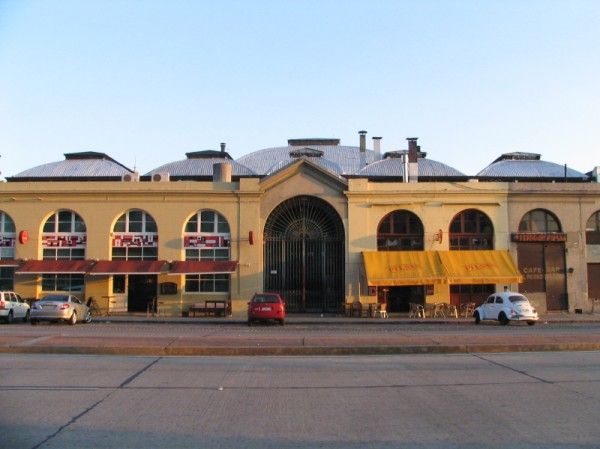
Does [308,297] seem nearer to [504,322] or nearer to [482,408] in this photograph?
[504,322]

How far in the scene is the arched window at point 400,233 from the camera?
3897 centimetres

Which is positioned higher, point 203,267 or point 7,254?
point 7,254

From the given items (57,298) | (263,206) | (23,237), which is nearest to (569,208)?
(263,206)

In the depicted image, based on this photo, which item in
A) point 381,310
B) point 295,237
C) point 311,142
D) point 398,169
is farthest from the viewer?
point 311,142

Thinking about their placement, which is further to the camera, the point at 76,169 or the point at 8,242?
the point at 76,169

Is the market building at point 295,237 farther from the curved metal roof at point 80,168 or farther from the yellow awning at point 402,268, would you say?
the curved metal roof at point 80,168

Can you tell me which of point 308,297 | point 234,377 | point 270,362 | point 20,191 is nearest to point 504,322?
point 308,297

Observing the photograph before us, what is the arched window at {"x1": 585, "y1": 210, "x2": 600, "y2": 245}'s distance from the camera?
130ft

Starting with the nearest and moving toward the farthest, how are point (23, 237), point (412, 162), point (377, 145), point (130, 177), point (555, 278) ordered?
point (23, 237) < point (555, 278) < point (130, 177) < point (412, 162) < point (377, 145)

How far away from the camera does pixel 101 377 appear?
12.9m

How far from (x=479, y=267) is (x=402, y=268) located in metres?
4.46

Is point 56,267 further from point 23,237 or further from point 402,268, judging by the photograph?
point 402,268

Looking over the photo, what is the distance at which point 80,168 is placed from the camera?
52594 millimetres

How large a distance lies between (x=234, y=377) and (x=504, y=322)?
21581mm
